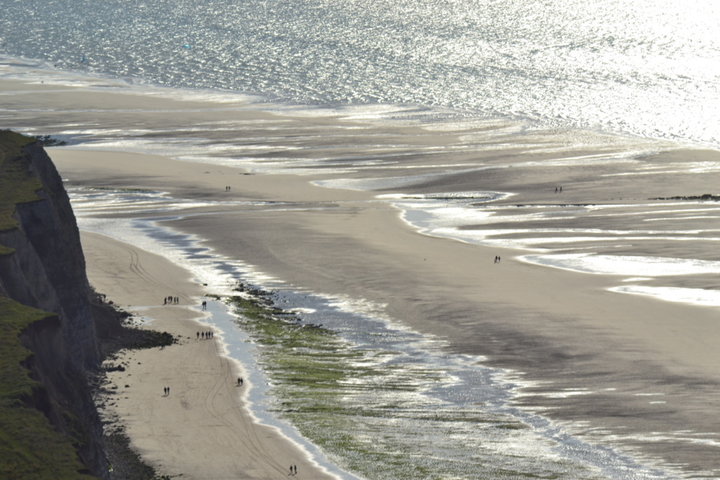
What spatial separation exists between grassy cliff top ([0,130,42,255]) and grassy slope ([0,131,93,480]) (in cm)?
629

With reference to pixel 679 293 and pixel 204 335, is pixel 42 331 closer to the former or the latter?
pixel 204 335

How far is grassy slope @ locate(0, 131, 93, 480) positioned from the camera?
2634cm

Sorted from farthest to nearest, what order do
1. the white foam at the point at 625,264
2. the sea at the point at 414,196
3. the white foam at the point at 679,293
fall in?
the white foam at the point at 625,264, the white foam at the point at 679,293, the sea at the point at 414,196

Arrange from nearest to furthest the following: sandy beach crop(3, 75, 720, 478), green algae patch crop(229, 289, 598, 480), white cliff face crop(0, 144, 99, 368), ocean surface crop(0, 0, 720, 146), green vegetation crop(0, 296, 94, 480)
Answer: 1. green vegetation crop(0, 296, 94, 480)
2. white cliff face crop(0, 144, 99, 368)
3. green algae patch crop(229, 289, 598, 480)
4. sandy beach crop(3, 75, 720, 478)
5. ocean surface crop(0, 0, 720, 146)

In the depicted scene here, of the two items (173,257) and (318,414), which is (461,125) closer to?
(173,257)

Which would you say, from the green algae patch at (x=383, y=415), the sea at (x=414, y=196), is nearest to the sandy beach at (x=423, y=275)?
the sea at (x=414, y=196)

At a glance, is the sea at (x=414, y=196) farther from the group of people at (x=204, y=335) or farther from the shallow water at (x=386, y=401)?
the group of people at (x=204, y=335)

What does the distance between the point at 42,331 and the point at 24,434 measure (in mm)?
6989

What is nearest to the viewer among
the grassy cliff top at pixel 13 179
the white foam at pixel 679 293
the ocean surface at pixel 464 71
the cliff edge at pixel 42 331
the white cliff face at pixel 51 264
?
the cliff edge at pixel 42 331

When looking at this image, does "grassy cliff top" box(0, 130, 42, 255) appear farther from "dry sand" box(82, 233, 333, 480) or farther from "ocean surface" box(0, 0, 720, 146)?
"ocean surface" box(0, 0, 720, 146)

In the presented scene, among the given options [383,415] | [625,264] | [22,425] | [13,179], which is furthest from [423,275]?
[22,425]

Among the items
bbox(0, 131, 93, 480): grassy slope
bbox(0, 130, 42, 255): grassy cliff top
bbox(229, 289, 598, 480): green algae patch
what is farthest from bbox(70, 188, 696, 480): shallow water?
bbox(0, 131, 93, 480): grassy slope

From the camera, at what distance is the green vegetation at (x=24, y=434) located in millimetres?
26312

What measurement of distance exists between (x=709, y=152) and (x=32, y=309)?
261ft
